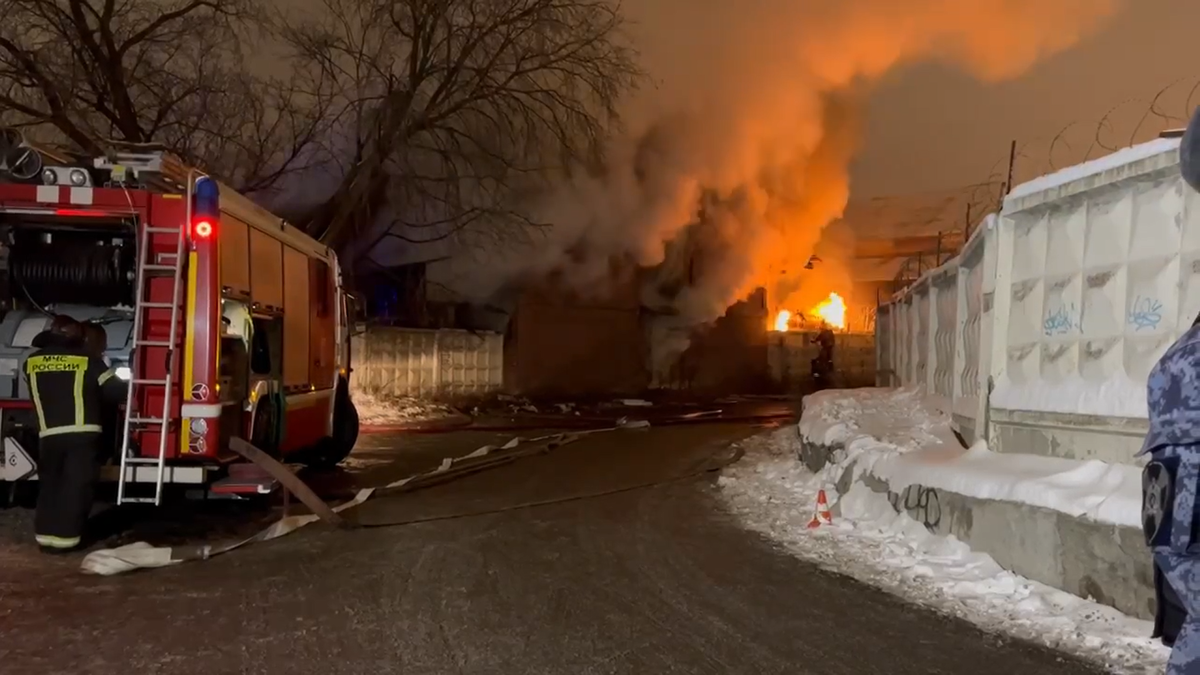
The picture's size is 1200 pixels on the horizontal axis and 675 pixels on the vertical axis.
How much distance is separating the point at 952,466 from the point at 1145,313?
172 centimetres

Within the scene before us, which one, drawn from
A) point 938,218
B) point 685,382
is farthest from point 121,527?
point 938,218

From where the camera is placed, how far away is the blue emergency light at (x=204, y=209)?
6.63 m

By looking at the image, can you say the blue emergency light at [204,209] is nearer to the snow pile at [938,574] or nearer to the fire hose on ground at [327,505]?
the fire hose on ground at [327,505]

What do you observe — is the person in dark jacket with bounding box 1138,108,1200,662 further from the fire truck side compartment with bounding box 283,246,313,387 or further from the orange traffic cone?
the fire truck side compartment with bounding box 283,246,313,387

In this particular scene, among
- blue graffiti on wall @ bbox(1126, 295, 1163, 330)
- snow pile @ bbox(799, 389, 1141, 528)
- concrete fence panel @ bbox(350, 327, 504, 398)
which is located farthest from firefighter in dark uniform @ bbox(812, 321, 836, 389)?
blue graffiti on wall @ bbox(1126, 295, 1163, 330)

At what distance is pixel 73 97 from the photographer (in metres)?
15.7

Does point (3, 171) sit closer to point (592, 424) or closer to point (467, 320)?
point (592, 424)

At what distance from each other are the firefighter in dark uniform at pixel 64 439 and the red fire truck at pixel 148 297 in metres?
0.24

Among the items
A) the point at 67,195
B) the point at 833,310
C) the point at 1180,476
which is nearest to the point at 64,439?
the point at 67,195

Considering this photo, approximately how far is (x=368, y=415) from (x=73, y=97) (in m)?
7.43

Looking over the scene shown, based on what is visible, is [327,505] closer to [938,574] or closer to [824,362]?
[938,574]

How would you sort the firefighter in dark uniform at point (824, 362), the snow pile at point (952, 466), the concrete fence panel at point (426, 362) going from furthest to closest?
the firefighter in dark uniform at point (824, 362), the concrete fence panel at point (426, 362), the snow pile at point (952, 466)

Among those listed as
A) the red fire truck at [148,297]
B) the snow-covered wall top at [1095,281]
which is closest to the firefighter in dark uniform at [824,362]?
the snow-covered wall top at [1095,281]

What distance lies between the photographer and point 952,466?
658 cm
